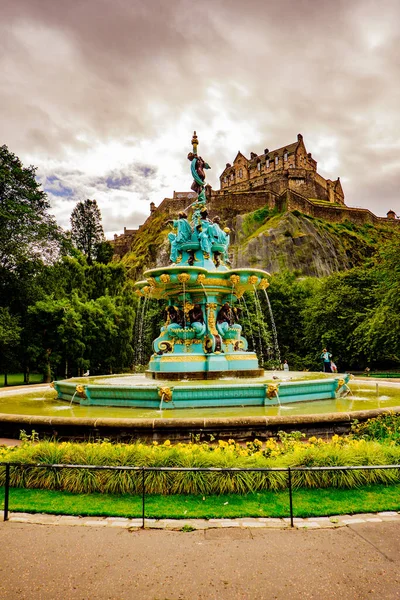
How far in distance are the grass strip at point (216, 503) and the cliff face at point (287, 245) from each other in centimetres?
6610

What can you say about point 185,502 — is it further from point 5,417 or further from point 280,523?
point 5,417

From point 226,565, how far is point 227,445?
286cm

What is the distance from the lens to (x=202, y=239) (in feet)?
53.3

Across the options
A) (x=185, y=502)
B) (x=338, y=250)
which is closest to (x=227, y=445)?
(x=185, y=502)

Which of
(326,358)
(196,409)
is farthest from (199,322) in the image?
(326,358)

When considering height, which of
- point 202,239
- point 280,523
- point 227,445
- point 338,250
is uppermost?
point 338,250

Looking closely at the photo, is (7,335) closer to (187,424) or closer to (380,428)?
(187,424)

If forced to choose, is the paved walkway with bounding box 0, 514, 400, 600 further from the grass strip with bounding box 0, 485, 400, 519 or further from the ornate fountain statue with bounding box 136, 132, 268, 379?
the ornate fountain statue with bounding box 136, 132, 268, 379

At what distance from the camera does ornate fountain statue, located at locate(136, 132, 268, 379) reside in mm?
14297

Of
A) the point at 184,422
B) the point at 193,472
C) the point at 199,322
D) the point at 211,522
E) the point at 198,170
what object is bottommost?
the point at 211,522

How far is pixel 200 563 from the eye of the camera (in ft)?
13.6

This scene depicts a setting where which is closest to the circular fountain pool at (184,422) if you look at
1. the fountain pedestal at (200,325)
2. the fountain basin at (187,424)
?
the fountain basin at (187,424)

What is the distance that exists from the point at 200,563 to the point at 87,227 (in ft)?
190

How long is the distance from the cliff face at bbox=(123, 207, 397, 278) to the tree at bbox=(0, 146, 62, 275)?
45467mm
